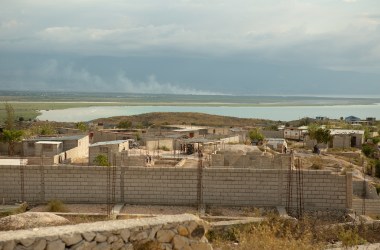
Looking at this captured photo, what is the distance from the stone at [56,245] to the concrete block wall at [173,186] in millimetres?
7847

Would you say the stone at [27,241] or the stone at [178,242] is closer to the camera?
the stone at [27,241]

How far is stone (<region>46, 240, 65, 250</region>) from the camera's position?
579 cm

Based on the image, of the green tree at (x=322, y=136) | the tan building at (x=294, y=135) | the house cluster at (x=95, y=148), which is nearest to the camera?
the house cluster at (x=95, y=148)

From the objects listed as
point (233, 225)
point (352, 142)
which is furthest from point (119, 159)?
point (352, 142)

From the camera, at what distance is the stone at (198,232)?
6.70 m

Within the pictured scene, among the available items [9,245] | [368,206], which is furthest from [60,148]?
[9,245]

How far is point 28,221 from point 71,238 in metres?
3.43

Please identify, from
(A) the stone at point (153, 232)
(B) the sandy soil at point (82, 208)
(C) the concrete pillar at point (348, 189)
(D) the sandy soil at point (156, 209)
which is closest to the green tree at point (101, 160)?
(B) the sandy soil at point (82, 208)

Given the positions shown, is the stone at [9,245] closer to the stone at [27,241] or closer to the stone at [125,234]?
the stone at [27,241]

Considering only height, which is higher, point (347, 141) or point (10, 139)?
point (10, 139)

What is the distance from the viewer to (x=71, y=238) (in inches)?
233

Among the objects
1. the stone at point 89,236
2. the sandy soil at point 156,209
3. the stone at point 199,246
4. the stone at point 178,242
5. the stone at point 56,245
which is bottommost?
the sandy soil at point 156,209

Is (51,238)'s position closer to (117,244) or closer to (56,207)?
(117,244)

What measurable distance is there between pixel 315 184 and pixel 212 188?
2.70m
